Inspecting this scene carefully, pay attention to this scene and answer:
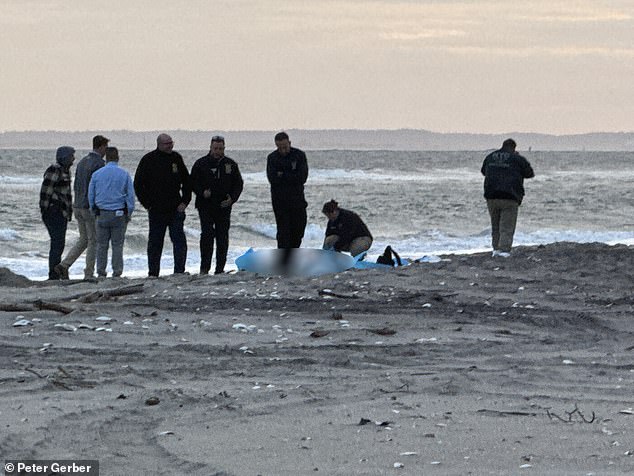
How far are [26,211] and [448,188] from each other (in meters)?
25.0

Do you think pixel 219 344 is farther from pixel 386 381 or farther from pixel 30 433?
pixel 30 433

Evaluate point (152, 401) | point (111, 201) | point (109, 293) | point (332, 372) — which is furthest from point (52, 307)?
point (111, 201)

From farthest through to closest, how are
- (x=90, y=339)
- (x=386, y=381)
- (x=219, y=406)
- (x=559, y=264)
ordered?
(x=559, y=264) → (x=90, y=339) → (x=386, y=381) → (x=219, y=406)

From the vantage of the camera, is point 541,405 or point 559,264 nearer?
point 541,405

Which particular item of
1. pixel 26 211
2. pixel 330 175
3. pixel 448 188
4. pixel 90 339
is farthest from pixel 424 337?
pixel 330 175

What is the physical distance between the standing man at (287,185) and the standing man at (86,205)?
1793 mm

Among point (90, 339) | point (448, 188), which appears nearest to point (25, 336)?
point (90, 339)

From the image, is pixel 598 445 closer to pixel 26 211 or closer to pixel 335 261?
pixel 335 261

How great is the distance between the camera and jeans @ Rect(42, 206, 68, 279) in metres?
13.8

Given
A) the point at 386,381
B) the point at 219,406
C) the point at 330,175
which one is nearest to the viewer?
the point at 219,406

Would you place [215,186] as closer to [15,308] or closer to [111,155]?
[111,155]

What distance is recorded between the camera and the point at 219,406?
6551 millimetres

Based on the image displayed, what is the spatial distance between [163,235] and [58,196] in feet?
4.05

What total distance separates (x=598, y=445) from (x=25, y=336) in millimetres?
4339
